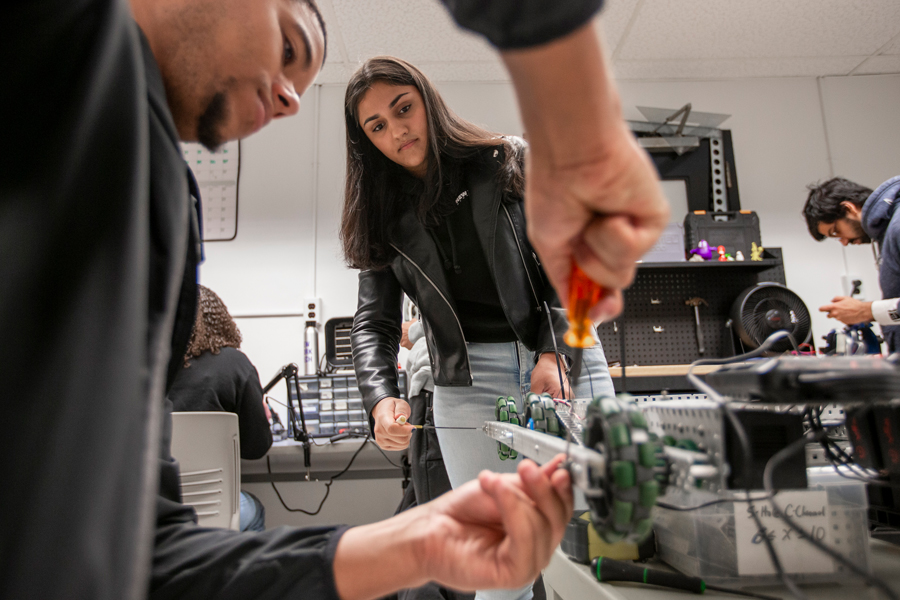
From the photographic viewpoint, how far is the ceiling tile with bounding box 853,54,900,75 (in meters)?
3.54

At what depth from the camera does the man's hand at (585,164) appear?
32cm

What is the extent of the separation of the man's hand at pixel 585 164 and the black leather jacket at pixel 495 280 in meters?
0.82

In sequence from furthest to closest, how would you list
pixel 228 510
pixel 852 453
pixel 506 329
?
1. pixel 228 510
2. pixel 506 329
3. pixel 852 453

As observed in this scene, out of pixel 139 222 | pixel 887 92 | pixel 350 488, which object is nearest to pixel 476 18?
pixel 139 222

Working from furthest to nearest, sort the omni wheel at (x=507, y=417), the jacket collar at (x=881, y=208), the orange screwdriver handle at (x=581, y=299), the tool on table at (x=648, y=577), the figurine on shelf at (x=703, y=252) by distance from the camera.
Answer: the figurine on shelf at (x=703, y=252)
the jacket collar at (x=881, y=208)
the omni wheel at (x=507, y=417)
the tool on table at (x=648, y=577)
the orange screwdriver handle at (x=581, y=299)

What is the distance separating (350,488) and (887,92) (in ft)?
14.6

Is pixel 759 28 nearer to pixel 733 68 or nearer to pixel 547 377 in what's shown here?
pixel 733 68

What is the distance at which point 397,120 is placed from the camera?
1290mm

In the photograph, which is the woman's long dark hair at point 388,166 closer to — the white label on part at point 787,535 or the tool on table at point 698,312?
the white label on part at point 787,535

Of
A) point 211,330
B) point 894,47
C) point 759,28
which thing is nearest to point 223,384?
point 211,330

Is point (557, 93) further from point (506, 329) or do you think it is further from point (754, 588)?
point (506, 329)

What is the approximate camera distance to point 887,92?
372 centimetres

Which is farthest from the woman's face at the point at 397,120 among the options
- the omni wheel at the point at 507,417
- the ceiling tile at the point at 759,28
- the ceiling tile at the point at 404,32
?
the ceiling tile at the point at 759,28

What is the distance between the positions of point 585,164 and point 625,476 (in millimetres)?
223
